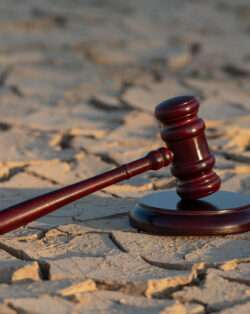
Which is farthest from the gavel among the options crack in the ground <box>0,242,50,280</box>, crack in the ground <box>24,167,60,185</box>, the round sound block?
crack in the ground <box>24,167,60,185</box>

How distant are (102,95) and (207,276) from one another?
9.73ft

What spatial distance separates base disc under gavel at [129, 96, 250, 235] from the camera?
274 centimetres

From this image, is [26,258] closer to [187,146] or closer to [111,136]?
[187,146]

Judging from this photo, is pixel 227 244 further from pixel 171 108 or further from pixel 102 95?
pixel 102 95

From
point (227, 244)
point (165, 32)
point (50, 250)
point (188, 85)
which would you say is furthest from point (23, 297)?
point (165, 32)

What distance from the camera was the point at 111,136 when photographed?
4375 mm

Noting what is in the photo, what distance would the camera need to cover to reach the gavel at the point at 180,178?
2709 millimetres

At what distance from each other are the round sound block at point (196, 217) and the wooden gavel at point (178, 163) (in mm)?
43

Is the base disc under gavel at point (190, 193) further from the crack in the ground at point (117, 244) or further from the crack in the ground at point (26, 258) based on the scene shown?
the crack in the ground at point (26, 258)

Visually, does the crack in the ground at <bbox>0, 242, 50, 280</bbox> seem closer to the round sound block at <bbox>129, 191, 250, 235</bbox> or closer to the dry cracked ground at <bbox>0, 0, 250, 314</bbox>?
the dry cracked ground at <bbox>0, 0, 250, 314</bbox>

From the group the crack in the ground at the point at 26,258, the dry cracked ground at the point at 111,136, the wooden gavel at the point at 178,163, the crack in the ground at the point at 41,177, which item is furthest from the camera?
the crack in the ground at the point at 41,177

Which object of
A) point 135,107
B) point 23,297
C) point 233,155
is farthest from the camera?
point 135,107

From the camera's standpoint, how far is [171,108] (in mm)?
2707

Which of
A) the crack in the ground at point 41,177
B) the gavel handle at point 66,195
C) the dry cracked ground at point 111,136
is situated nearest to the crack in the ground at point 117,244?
the dry cracked ground at point 111,136
